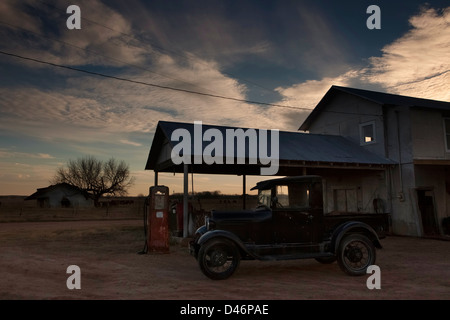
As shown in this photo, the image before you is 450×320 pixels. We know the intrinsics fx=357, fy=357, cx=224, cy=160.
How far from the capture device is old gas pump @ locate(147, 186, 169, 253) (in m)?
11.9

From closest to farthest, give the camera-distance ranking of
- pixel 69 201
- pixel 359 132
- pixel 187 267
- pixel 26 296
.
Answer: pixel 26 296 < pixel 187 267 < pixel 359 132 < pixel 69 201

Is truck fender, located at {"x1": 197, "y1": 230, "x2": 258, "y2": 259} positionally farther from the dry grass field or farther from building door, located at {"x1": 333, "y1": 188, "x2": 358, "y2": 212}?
building door, located at {"x1": 333, "y1": 188, "x2": 358, "y2": 212}

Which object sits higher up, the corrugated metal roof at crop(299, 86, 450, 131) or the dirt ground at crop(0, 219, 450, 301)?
the corrugated metal roof at crop(299, 86, 450, 131)

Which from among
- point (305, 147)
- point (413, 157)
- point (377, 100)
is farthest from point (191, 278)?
Result: point (377, 100)

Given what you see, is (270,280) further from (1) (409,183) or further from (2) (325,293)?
(1) (409,183)

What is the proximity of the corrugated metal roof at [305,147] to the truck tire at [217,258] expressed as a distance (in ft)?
19.6

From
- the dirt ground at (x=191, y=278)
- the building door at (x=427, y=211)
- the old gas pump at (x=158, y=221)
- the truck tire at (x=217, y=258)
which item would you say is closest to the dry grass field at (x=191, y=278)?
the dirt ground at (x=191, y=278)

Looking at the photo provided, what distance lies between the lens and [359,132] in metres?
19.2

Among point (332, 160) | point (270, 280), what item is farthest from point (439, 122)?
point (270, 280)

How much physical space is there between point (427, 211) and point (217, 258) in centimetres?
1350

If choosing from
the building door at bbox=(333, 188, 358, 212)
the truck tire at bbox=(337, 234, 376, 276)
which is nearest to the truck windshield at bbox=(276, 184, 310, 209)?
the truck tire at bbox=(337, 234, 376, 276)

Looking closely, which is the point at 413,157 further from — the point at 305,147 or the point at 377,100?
the point at 305,147

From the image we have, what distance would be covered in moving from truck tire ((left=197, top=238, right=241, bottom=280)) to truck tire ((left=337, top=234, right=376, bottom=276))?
2.41 m
